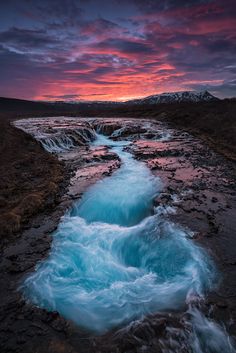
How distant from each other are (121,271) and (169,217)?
3.34 meters

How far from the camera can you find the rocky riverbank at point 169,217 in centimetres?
532

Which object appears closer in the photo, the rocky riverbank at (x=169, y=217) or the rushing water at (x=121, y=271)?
the rocky riverbank at (x=169, y=217)

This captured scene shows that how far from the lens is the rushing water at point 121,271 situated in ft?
20.3

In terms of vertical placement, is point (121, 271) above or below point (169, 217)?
below

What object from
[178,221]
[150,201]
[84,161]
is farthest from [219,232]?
[84,161]

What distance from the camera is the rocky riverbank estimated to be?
5320 mm

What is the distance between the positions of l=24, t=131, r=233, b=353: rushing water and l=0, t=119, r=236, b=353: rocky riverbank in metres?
0.31

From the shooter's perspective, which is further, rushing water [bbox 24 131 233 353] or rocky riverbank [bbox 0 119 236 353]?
rushing water [bbox 24 131 233 353]

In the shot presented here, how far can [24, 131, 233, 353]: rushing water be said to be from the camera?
6.19 meters

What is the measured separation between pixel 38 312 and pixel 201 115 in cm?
3640

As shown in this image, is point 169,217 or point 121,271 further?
point 169,217

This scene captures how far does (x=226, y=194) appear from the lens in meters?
12.3

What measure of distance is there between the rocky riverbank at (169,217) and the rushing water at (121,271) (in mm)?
315

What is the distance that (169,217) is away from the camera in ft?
34.0
